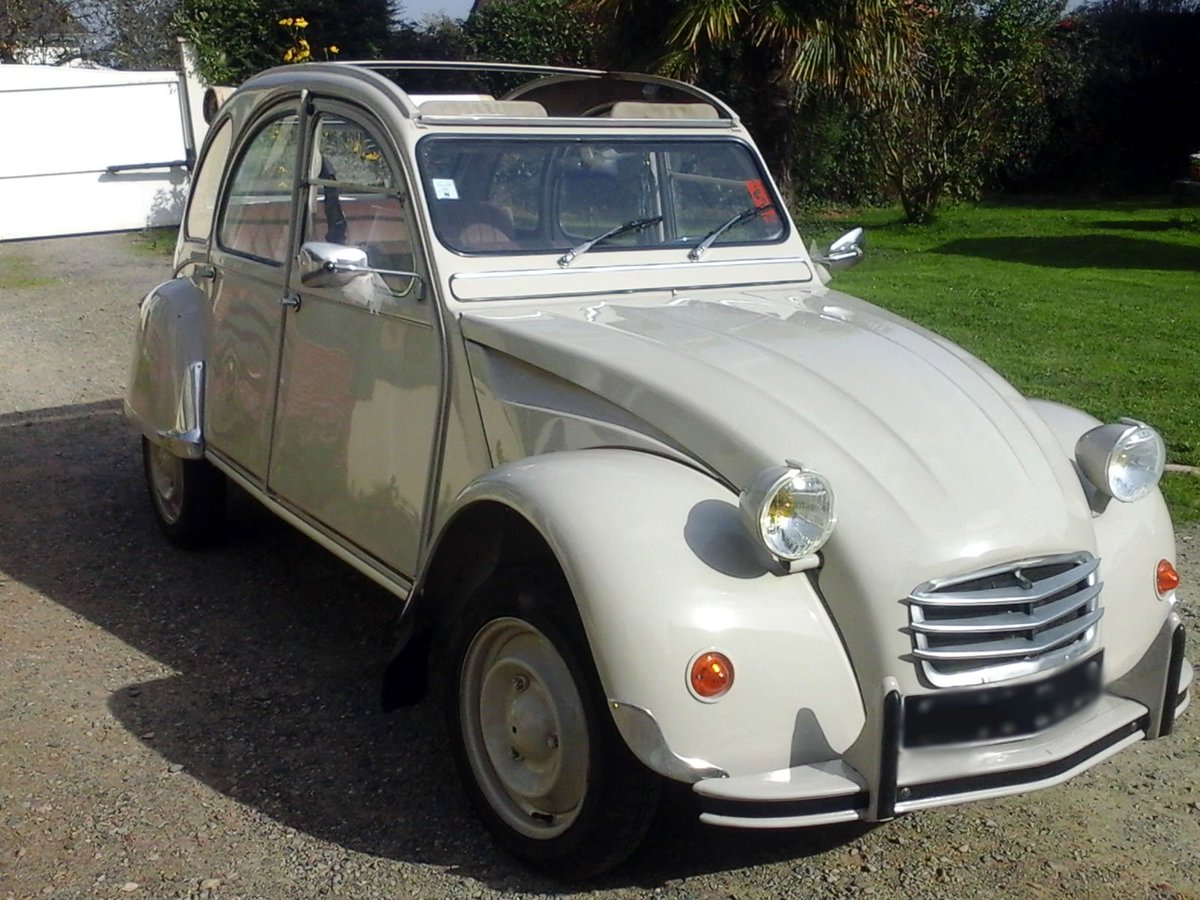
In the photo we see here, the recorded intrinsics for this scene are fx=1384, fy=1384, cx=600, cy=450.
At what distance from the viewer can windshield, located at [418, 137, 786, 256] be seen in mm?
4320

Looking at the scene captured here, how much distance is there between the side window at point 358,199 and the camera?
4379 millimetres

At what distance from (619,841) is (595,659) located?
19.4 inches

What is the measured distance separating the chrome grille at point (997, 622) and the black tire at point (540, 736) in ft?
2.32

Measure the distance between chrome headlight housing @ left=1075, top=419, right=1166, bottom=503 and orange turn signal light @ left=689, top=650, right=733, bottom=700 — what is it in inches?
50.7

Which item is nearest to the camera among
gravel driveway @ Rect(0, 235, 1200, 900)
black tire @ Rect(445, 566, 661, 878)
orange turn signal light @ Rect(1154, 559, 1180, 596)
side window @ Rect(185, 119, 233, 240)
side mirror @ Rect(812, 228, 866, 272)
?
black tire @ Rect(445, 566, 661, 878)

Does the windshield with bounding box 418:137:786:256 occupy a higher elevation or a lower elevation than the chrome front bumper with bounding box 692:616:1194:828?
higher

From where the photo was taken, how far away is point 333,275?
4.16m

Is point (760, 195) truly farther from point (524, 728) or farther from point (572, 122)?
point (524, 728)

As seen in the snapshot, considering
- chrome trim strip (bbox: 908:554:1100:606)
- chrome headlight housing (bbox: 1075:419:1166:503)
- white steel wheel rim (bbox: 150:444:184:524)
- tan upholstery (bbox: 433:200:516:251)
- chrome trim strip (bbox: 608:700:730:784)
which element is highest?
tan upholstery (bbox: 433:200:516:251)

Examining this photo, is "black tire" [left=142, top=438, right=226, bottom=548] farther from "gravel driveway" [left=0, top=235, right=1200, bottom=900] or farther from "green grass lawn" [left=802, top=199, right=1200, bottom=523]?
"green grass lawn" [left=802, top=199, right=1200, bottom=523]

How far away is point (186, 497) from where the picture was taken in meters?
5.92

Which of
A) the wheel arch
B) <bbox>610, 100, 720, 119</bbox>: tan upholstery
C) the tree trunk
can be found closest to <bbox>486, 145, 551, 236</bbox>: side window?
<bbox>610, 100, 720, 119</bbox>: tan upholstery

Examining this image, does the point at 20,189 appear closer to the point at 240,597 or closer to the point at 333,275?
the point at 240,597

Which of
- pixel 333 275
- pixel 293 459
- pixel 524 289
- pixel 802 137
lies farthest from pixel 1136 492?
pixel 802 137
